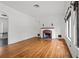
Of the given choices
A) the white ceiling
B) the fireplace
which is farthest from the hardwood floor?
the fireplace

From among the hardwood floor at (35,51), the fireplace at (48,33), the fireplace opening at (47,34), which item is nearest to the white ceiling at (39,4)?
the hardwood floor at (35,51)

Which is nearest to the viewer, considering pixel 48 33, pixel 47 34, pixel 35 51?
pixel 35 51

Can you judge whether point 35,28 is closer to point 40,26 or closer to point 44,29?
point 40,26

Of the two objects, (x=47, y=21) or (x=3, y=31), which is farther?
(x=3, y=31)

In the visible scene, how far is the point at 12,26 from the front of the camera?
763 cm

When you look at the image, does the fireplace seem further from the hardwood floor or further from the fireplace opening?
the hardwood floor

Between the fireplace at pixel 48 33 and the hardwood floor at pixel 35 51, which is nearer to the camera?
the hardwood floor at pixel 35 51

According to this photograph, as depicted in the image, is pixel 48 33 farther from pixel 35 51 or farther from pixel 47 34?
pixel 35 51

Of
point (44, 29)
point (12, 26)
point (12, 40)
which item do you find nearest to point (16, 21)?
point (12, 26)

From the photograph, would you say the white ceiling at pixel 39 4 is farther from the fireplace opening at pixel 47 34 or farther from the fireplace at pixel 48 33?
the fireplace opening at pixel 47 34

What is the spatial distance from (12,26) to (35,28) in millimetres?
5635

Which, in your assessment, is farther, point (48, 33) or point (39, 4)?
point (48, 33)

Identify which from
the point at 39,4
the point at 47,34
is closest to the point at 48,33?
the point at 47,34

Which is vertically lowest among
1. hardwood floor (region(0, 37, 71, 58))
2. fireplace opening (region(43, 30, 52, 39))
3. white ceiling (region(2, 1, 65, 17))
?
hardwood floor (region(0, 37, 71, 58))
